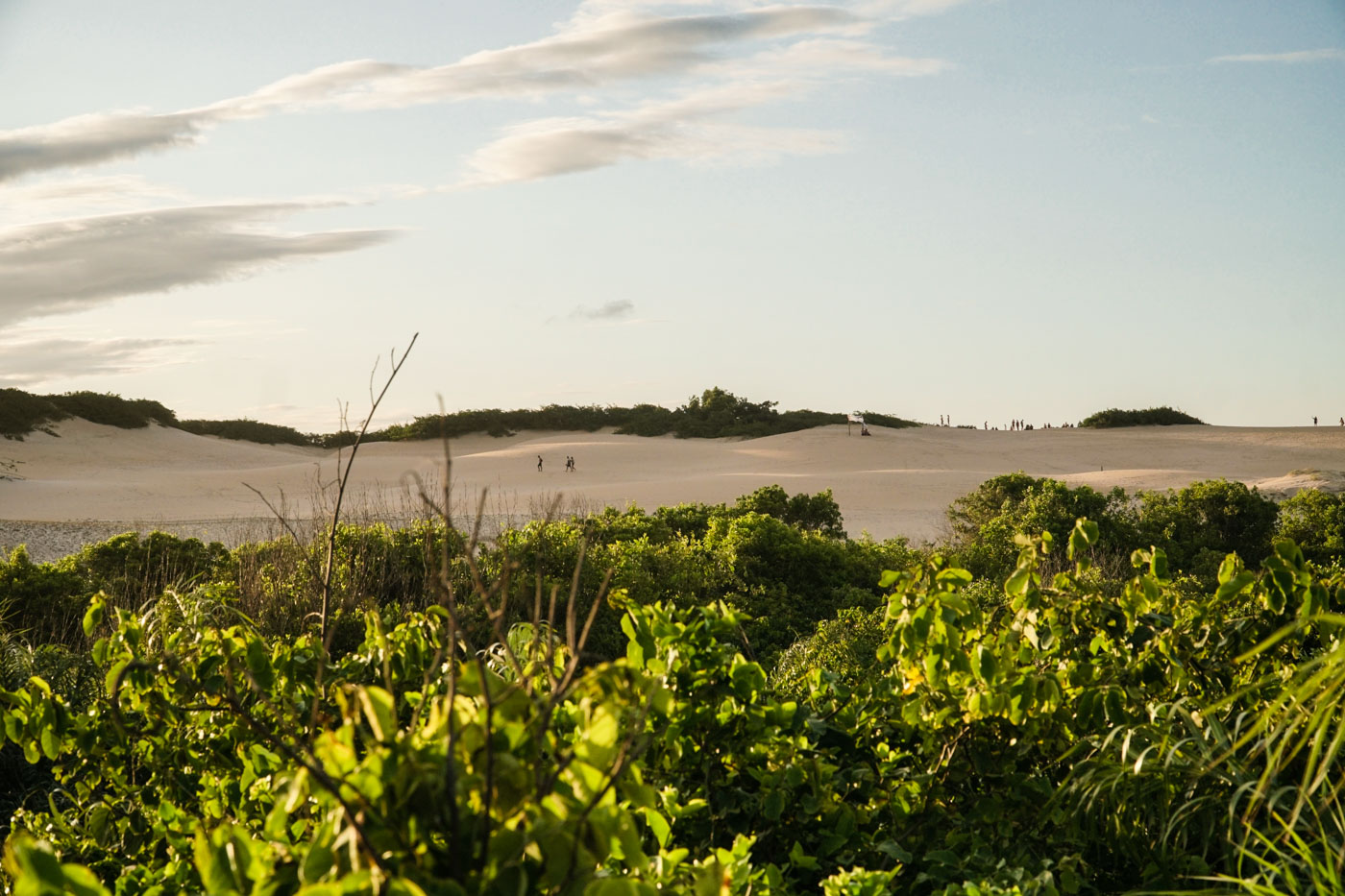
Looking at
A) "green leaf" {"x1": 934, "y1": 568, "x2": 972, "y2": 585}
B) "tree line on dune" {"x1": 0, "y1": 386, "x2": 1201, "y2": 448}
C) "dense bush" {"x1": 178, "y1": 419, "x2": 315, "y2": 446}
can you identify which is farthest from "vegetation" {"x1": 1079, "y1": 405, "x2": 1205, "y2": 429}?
"green leaf" {"x1": 934, "y1": 568, "x2": 972, "y2": 585}

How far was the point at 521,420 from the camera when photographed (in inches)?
1884

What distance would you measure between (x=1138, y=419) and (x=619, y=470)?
24.1m

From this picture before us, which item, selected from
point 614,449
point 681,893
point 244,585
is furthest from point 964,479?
point 681,893

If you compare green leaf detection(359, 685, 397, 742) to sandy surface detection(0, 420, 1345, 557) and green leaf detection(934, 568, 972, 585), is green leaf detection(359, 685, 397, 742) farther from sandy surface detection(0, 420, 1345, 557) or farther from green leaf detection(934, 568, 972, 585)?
sandy surface detection(0, 420, 1345, 557)

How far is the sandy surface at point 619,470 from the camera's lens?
2177cm

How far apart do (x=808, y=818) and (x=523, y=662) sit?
37.8 inches

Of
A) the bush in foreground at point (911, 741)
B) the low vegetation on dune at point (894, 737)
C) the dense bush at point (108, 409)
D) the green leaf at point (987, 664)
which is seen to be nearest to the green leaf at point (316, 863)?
the low vegetation on dune at point (894, 737)

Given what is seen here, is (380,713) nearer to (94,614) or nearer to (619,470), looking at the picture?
(94,614)

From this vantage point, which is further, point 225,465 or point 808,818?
point 225,465

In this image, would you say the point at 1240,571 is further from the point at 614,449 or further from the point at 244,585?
the point at 614,449

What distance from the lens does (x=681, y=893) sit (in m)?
1.72

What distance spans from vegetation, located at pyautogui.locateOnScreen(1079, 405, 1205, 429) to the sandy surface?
2.17 meters

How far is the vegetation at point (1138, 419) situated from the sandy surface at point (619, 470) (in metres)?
2.17

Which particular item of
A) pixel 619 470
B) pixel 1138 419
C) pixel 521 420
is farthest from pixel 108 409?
pixel 1138 419
